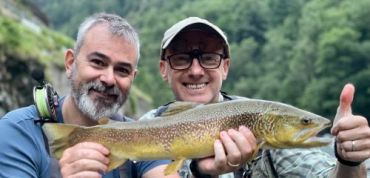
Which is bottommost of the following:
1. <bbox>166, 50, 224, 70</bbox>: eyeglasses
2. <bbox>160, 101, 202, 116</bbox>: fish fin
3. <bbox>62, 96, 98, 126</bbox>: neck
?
<bbox>160, 101, 202, 116</bbox>: fish fin

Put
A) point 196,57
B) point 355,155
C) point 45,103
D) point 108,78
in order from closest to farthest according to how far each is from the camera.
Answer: point 355,155
point 45,103
point 108,78
point 196,57

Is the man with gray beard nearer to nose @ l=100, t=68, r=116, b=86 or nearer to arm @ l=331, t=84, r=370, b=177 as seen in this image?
nose @ l=100, t=68, r=116, b=86

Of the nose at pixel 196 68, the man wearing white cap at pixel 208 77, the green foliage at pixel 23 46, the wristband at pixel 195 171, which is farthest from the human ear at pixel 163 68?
the green foliage at pixel 23 46

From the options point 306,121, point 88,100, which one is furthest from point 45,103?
point 306,121

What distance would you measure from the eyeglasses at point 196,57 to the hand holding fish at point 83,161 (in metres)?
1.46

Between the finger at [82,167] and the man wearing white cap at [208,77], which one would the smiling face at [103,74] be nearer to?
the man wearing white cap at [208,77]

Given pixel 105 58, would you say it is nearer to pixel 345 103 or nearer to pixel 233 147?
pixel 233 147

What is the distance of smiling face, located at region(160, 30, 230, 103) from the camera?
15.0ft

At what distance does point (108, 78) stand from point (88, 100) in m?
0.20

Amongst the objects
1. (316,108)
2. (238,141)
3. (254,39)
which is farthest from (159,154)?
(254,39)

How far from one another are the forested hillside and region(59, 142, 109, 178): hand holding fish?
21.6m

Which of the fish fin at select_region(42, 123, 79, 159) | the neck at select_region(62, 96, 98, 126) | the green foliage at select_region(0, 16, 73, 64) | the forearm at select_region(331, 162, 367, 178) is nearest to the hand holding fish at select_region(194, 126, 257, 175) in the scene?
the forearm at select_region(331, 162, 367, 178)

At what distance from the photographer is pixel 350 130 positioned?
315 centimetres

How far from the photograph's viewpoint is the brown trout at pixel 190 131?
3330 mm
